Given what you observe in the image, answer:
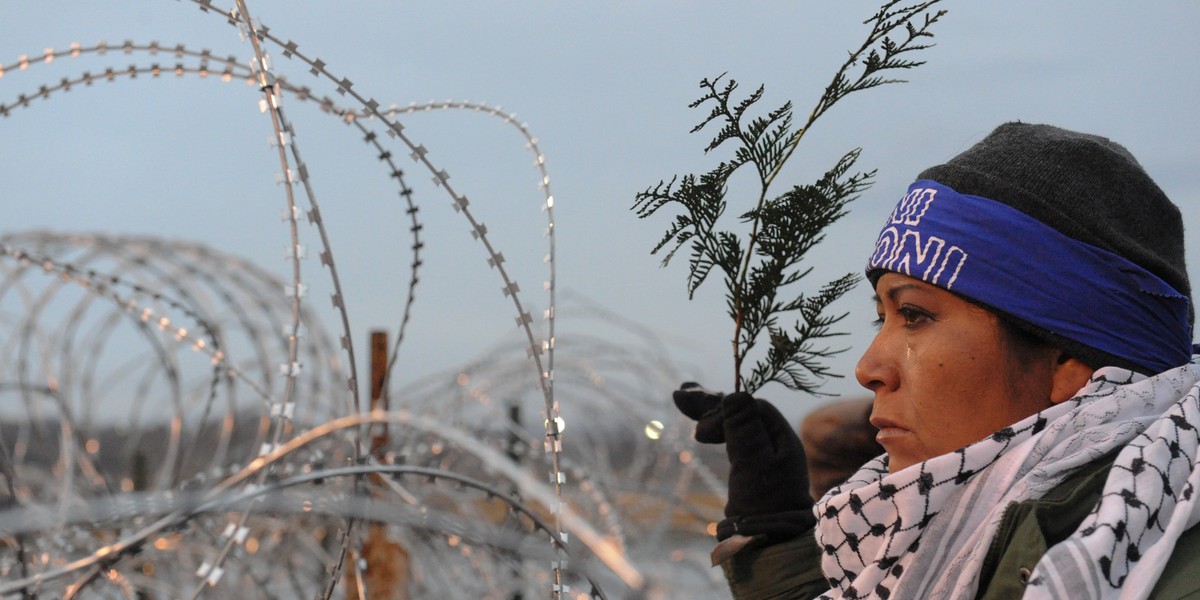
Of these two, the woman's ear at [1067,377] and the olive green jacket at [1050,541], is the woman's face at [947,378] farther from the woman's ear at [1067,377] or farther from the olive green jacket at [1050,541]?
the olive green jacket at [1050,541]

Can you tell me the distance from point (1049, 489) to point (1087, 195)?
0.41m

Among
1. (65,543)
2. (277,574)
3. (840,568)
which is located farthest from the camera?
(277,574)

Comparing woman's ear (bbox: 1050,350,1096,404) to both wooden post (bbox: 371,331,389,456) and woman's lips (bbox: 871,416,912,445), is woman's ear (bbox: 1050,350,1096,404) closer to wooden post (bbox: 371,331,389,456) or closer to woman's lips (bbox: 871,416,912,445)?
woman's lips (bbox: 871,416,912,445)

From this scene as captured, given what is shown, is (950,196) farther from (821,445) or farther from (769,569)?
(821,445)

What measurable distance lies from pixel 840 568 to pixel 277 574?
8.35 ft

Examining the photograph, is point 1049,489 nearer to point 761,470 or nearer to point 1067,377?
point 1067,377

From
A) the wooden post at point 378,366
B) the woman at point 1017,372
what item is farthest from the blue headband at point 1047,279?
the wooden post at point 378,366

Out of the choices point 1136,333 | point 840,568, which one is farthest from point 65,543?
point 1136,333

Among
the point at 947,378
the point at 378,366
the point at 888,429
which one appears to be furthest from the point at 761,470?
the point at 378,366

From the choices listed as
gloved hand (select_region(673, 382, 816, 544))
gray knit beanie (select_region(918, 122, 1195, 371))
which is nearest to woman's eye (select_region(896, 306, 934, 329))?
gray knit beanie (select_region(918, 122, 1195, 371))

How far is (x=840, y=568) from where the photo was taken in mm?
1780

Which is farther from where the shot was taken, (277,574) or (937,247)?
(277,574)

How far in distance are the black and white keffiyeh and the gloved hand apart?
407 millimetres

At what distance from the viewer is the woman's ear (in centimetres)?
167
